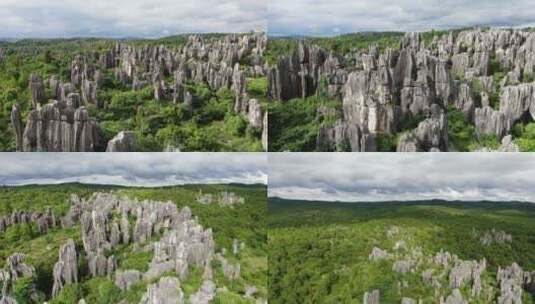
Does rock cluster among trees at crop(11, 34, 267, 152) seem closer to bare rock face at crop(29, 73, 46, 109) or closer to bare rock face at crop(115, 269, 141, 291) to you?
bare rock face at crop(29, 73, 46, 109)

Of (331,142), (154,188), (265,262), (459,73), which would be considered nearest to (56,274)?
(154,188)

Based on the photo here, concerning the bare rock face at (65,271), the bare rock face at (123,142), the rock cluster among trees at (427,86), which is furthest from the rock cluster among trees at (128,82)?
the bare rock face at (65,271)

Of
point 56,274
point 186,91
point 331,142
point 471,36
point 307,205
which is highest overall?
point 471,36

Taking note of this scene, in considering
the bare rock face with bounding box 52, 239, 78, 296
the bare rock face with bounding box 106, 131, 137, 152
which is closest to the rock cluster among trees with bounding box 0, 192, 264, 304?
the bare rock face with bounding box 52, 239, 78, 296

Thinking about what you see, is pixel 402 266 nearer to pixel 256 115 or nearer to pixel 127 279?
pixel 256 115

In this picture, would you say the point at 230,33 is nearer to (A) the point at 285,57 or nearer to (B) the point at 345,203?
(A) the point at 285,57

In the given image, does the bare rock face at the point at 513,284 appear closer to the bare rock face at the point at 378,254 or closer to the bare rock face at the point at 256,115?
the bare rock face at the point at 378,254
